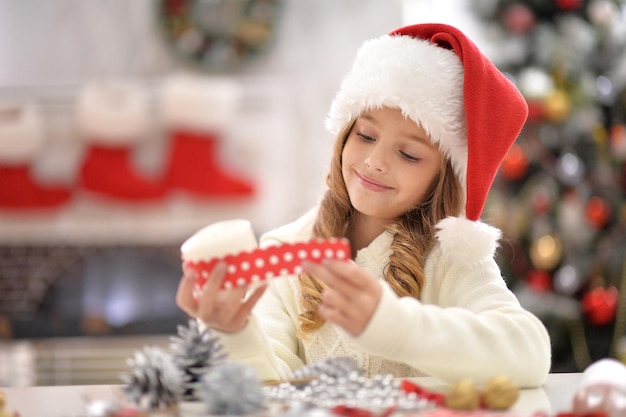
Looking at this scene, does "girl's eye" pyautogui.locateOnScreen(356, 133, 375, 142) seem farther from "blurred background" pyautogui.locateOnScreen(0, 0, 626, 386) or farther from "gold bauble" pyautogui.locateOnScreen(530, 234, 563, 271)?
"gold bauble" pyautogui.locateOnScreen(530, 234, 563, 271)

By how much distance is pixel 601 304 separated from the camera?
3100mm

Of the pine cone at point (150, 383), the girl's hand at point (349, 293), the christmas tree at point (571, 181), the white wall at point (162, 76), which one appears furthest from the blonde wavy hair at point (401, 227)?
the white wall at point (162, 76)

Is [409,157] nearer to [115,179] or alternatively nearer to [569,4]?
[569,4]

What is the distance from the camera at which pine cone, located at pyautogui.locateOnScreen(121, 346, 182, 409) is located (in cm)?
90

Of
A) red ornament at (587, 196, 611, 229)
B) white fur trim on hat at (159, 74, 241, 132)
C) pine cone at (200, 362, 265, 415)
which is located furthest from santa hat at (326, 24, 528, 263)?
white fur trim on hat at (159, 74, 241, 132)

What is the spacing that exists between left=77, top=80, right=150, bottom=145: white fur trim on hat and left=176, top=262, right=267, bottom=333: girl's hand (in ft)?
8.65

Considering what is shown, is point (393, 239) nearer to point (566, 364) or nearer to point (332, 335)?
point (332, 335)

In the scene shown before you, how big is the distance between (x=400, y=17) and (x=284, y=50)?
53 centimetres

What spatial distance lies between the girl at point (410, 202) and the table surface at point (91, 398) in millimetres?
48

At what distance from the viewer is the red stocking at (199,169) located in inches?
143

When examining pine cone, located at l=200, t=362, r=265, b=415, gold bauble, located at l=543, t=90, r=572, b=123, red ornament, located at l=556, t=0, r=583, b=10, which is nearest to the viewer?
pine cone, located at l=200, t=362, r=265, b=415

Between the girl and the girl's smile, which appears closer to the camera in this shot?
the girl

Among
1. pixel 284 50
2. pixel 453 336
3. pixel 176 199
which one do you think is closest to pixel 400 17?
pixel 284 50

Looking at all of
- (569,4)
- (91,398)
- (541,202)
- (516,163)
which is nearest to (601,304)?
(541,202)
